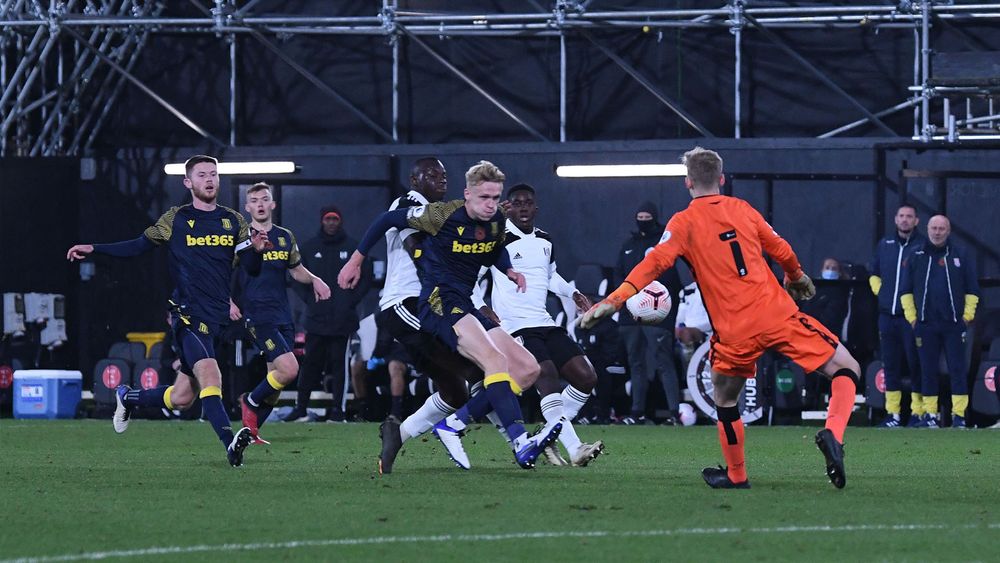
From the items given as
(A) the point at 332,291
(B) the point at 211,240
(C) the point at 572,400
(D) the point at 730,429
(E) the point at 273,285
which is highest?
(B) the point at 211,240

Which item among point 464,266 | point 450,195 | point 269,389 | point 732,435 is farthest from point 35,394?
point 732,435

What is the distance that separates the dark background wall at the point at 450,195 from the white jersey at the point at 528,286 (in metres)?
7.70

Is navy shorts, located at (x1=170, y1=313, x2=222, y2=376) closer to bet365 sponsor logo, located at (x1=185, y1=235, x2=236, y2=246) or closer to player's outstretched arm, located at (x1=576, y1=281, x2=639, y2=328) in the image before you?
bet365 sponsor logo, located at (x1=185, y1=235, x2=236, y2=246)

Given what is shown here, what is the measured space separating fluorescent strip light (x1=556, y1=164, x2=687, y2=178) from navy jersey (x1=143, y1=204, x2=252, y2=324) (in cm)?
970

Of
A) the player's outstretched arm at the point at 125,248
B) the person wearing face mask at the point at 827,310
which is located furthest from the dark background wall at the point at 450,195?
the player's outstretched arm at the point at 125,248

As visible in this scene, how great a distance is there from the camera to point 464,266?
1104 centimetres

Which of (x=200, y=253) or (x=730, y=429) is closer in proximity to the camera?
(x=730, y=429)

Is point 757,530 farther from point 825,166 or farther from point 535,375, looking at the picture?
point 825,166

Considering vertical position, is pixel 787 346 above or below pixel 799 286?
below

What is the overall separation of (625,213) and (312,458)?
9.80 meters

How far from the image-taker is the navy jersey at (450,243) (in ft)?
36.0

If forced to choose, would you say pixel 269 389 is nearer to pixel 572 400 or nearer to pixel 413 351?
pixel 572 400

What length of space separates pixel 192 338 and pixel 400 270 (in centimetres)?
172

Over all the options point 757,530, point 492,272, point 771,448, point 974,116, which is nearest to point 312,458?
point 492,272
